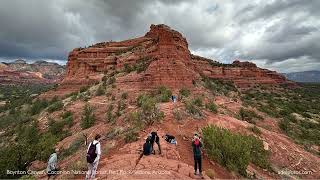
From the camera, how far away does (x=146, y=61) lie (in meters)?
39.2

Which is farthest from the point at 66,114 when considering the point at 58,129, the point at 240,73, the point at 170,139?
the point at 240,73

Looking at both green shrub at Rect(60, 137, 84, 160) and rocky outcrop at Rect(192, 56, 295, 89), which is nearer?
green shrub at Rect(60, 137, 84, 160)

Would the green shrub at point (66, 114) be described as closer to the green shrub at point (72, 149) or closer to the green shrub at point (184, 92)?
the green shrub at point (184, 92)

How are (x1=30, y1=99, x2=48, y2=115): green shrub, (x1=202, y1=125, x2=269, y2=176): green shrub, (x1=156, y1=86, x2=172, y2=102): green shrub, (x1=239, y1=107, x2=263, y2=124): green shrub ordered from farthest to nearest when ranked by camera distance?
(x1=30, y1=99, x2=48, y2=115): green shrub
(x1=239, y1=107, x2=263, y2=124): green shrub
(x1=156, y1=86, x2=172, y2=102): green shrub
(x1=202, y1=125, x2=269, y2=176): green shrub

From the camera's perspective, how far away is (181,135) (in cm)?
1573

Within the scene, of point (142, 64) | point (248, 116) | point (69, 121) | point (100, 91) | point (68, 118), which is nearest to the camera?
point (69, 121)

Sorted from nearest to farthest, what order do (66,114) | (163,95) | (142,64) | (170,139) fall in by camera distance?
(170,139) < (163,95) < (66,114) < (142,64)

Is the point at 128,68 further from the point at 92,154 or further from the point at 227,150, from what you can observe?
the point at 92,154

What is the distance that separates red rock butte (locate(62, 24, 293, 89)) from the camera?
110ft

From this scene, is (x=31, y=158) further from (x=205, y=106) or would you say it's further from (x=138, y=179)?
(x=205, y=106)

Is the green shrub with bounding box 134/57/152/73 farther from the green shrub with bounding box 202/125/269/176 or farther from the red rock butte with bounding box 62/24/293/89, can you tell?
the green shrub with bounding box 202/125/269/176

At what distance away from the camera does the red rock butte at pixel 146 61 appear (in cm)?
3367

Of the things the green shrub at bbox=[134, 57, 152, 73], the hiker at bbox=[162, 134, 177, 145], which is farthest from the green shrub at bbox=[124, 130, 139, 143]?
the green shrub at bbox=[134, 57, 152, 73]

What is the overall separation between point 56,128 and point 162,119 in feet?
47.2
